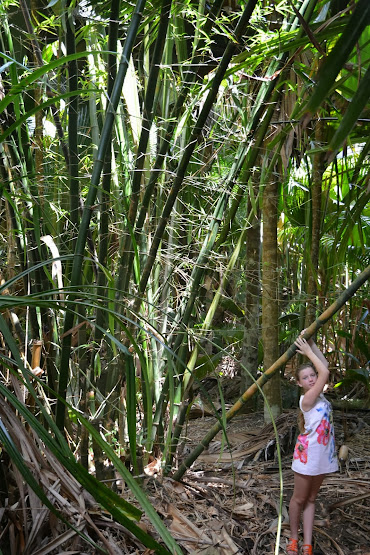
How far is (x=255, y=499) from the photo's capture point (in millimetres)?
1697

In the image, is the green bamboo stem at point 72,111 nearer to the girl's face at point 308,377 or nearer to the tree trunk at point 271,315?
the girl's face at point 308,377

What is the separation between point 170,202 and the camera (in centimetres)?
117

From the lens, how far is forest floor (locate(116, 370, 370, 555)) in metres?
1.38

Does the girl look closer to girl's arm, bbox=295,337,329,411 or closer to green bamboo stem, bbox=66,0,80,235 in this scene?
girl's arm, bbox=295,337,329,411

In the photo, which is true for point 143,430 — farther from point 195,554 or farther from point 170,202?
point 170,202

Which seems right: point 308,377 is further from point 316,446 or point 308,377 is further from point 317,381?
point 316,446

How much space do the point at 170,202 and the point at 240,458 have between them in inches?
47.2

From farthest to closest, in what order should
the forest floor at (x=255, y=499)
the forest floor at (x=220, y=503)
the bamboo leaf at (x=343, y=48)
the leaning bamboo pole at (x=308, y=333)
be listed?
the forest floor at (x=255, y=499) → the leaning bamboo pole at (x=308, y=333) → the forest floor at (x=220, y=503) → the bamboo leaf at (x=343, y=48)

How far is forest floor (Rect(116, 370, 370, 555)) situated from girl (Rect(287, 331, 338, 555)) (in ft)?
0.24

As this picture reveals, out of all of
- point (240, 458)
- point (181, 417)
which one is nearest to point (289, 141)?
point (181, 417)

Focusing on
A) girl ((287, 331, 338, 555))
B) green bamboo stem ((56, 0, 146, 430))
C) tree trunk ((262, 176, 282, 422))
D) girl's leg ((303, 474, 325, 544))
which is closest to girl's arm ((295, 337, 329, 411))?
girl ((287, 331, 338, 555))

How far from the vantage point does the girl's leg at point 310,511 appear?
1530mm

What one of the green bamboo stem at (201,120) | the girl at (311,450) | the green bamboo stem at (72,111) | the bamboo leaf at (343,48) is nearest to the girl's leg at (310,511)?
the girl at (311,450)

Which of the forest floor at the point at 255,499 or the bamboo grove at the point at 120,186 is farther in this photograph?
the forest floor at the point at 255,499
